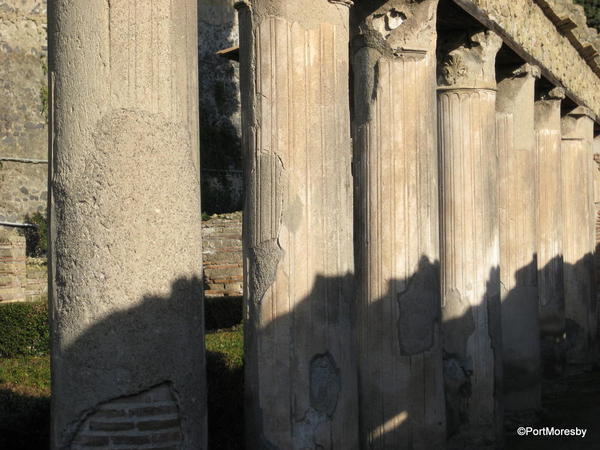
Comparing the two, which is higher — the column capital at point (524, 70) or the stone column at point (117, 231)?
the column capital at point (524, 70)

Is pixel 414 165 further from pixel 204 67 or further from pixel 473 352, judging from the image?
pixel 204 67

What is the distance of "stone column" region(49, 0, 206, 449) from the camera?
346cm

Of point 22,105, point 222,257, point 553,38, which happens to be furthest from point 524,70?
point 22,105

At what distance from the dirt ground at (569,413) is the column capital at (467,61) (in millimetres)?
2902

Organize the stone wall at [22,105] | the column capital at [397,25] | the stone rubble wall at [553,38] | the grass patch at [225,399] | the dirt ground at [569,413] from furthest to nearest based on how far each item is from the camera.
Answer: the stone wall at [22,105] → the stone rubble wall at [553,38] → the dirt ground at [569,413] → the column capital at [397,25] → the grass patch at [225,399]

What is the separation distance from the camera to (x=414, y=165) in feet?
19.9

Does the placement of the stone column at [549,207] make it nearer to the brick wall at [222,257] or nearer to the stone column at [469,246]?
the stone column at [469,246]

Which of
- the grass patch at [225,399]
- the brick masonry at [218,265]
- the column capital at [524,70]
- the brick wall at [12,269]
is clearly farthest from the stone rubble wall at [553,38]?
the brick wall at [12,269]

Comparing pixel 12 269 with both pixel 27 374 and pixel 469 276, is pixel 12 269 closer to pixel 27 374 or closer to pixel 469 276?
pixel 27 374

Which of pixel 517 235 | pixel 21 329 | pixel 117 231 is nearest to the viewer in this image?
pixel 117 231

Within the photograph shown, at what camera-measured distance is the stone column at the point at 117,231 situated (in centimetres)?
346

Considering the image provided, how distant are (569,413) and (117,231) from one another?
673 cm

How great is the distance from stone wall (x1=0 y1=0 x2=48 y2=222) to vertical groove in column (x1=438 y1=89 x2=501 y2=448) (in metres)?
13.9

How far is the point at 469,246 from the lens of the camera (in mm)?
7457
